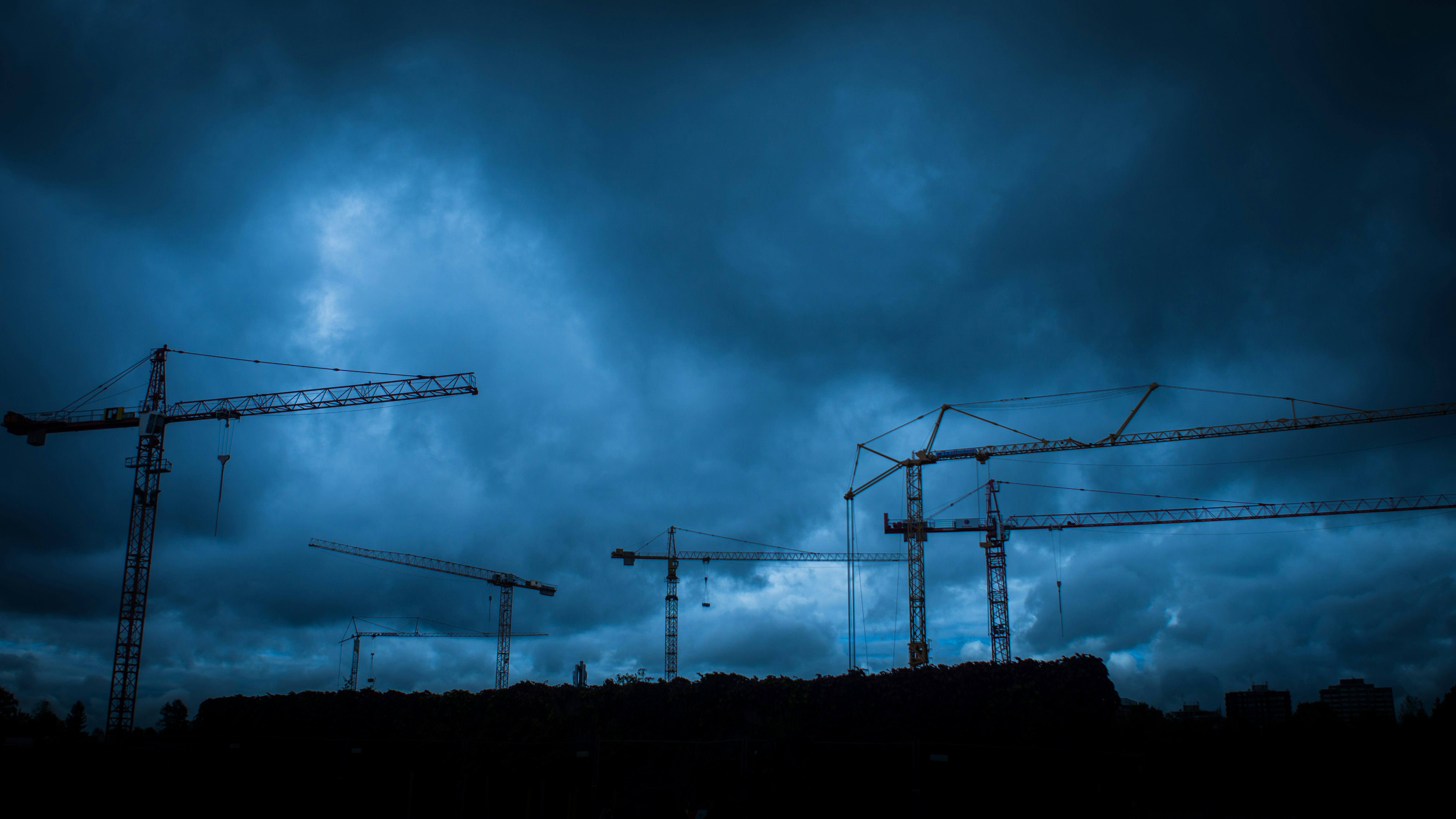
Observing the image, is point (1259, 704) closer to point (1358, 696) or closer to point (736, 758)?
point (1358, 696)

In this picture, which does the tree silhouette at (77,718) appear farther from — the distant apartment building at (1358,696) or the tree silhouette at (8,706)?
the distant apartment building at (1358,696)

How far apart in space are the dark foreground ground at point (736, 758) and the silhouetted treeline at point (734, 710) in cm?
6

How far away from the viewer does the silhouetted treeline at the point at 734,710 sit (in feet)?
76.4

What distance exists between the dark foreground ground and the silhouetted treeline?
57 mm

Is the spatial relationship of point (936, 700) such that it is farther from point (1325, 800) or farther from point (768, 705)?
point (1325, 800)

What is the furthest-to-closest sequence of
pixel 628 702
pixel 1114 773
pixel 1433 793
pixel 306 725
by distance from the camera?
pixel 306 725 < pixel 628 702 < pixel 1433 793 < pixel 1114 773

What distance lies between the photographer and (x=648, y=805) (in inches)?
991

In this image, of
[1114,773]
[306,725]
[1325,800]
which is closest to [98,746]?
[306,725]

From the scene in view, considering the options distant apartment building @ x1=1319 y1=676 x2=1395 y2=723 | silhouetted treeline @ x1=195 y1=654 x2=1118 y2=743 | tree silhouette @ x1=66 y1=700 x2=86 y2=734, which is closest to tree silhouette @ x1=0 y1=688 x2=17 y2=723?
tree silhouette @ x1=66 y1=700 x2=86 y2=734

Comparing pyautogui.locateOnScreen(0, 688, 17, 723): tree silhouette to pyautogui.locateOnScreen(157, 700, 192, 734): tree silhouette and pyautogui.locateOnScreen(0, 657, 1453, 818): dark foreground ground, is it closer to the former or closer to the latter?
pyautogui.locateOnScreen(157, 700, 192, 734): tree silhouette

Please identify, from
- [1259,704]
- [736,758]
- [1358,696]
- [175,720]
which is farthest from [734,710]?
[1358,696]

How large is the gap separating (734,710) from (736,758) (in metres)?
2.50

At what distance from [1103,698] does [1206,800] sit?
23.0ft

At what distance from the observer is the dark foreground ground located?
873 inches
